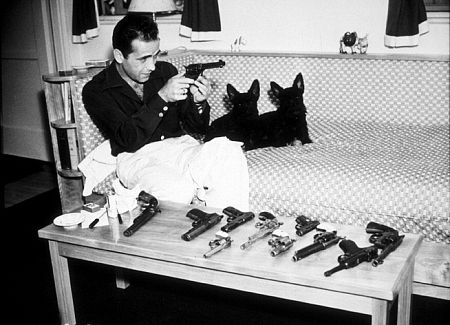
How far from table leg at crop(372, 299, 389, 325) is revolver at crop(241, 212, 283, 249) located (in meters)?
0.43

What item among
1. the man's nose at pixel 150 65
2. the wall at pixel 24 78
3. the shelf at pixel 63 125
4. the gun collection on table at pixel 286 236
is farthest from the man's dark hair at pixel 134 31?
the wall at pixel 24 78

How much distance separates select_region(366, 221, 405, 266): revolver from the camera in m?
1.56

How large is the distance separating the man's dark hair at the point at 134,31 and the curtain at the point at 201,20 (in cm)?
122

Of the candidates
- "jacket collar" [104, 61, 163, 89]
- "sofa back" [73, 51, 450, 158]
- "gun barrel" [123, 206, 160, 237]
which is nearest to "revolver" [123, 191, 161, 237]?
"gun barrel" [123, 206, 160, 237]

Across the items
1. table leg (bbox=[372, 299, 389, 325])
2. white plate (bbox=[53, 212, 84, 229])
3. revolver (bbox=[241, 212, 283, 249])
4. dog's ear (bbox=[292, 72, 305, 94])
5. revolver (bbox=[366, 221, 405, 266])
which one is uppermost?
dog's ear (bbox=[292, 72, 305, 94])

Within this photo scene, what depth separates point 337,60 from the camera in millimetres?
3311

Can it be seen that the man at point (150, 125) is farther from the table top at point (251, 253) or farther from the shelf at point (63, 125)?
the table top at point (251, 253)

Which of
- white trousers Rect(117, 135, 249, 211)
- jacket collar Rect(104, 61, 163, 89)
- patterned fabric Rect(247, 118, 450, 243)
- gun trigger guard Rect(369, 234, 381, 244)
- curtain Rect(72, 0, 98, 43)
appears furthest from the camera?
curtain Rect(72, 0, 98, 43)

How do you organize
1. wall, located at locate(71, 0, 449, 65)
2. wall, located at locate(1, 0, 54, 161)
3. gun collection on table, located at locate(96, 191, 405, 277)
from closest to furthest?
gun collection on table, located at locate(96, 191, 405, 277) → wall, located at locate(71, 0, 449, 65) → wall, located at locate(1, 0, 54, 161)

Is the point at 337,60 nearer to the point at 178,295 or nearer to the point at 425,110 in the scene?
the point at 425,110

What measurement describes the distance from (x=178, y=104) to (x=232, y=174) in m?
0.63

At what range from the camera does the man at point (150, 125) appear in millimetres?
2512

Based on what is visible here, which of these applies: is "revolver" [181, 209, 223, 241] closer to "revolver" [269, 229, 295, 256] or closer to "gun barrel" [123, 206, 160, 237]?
"gun barrel" [123, 206, 160, 237]

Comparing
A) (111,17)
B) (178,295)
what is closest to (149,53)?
(178,295)
